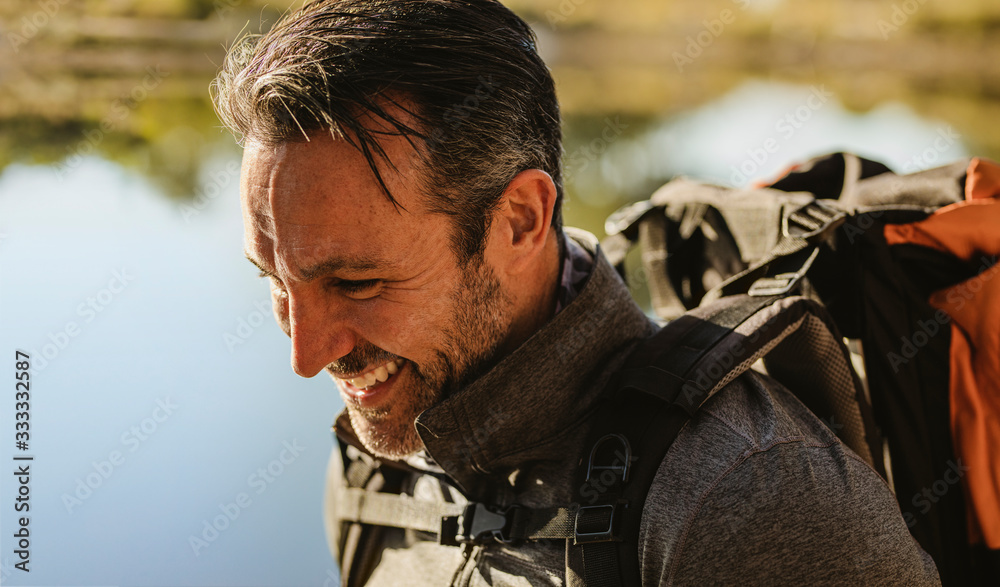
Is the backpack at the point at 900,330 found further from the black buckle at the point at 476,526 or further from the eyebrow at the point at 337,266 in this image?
the eyebrow at the point at 337,266

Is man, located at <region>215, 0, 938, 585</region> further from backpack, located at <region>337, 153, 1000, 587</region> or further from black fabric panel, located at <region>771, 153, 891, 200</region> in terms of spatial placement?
black fabric panel, located at <region>771, 153, 891, 200</region>

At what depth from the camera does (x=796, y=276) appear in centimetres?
105

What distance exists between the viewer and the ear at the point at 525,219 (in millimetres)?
1001

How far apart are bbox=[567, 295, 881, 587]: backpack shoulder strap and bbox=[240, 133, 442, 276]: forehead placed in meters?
0.36

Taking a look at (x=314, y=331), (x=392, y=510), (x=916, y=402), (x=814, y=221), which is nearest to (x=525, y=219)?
(x=314, y=331)

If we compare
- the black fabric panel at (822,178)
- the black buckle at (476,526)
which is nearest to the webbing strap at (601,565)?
the black buckle at (476,526)

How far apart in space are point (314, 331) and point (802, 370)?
0.71m

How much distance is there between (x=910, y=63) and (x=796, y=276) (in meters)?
6.69

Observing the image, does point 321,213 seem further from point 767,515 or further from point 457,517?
point 767,515

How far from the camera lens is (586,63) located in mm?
6484

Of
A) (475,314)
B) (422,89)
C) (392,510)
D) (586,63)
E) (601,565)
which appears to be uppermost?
(586,63)

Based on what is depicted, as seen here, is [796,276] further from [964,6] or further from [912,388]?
[964,6]

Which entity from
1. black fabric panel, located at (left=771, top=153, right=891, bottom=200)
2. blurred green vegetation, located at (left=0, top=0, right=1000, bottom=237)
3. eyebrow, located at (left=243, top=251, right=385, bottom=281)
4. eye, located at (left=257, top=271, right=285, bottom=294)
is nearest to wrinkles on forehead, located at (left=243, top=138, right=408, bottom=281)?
eyebrow, located at (left=243, top=251, right=385, bottom=281)

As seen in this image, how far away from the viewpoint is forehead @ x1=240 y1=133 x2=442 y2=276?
88 centimetres
